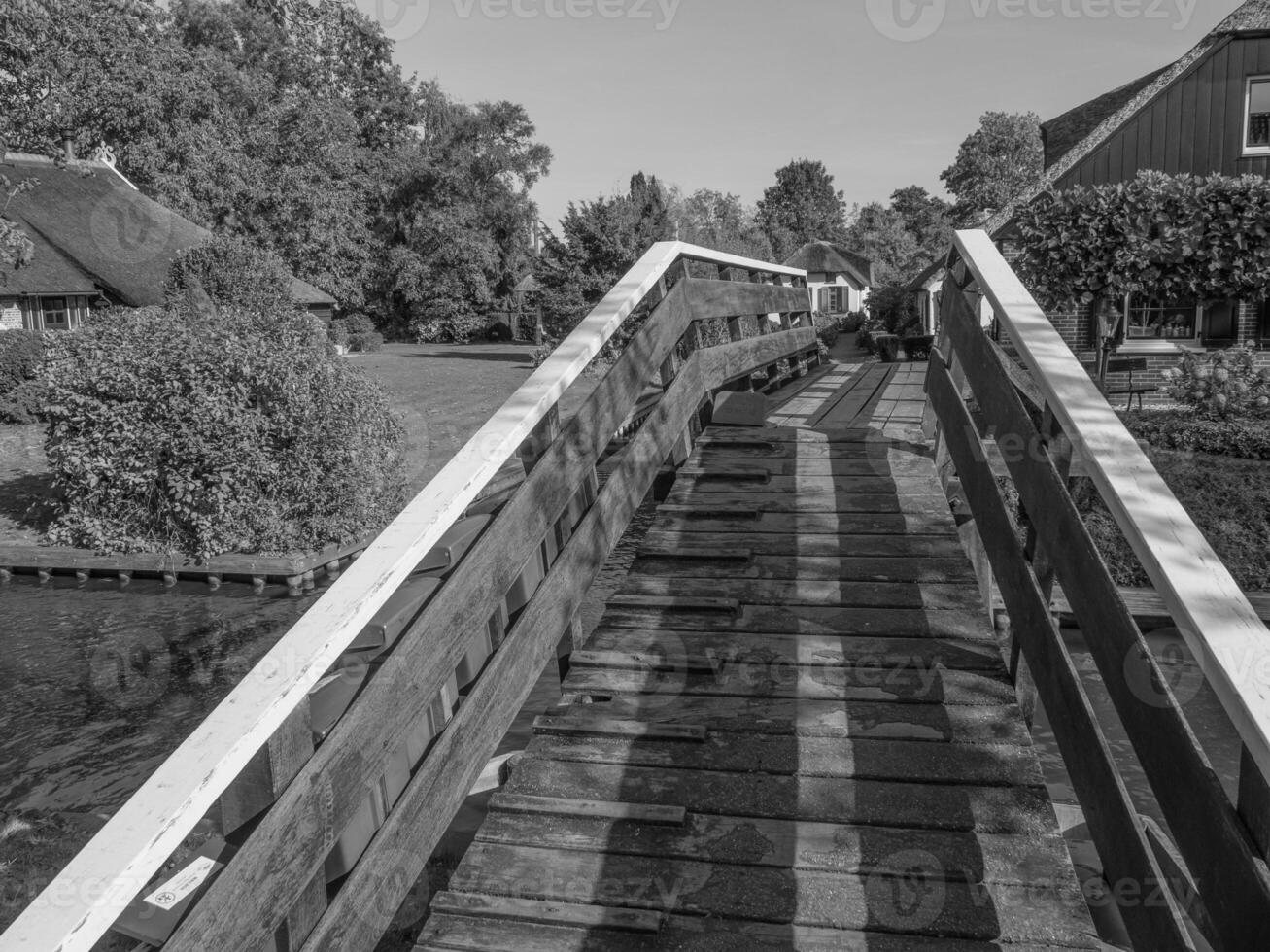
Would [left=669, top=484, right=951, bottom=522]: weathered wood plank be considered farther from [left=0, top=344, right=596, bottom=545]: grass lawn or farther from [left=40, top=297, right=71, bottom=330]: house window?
[left=40, top=297, right=71, bottom=330]: house window

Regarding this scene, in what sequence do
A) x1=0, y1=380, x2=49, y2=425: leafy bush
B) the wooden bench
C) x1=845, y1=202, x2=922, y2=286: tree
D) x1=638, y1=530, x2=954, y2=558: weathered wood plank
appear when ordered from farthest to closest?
x1=845, y1=202, x2=922, y2=286: tree, x1=0, y1=380, x2=49, y2=425: leafy bush, the wooden bench, x1=638, y1=530, x2=954, y2=558: weathered wood plank

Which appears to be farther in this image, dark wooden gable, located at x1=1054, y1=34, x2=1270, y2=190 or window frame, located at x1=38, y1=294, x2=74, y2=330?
window frame, located at x1=38, y1=294, x2=74, y2=330

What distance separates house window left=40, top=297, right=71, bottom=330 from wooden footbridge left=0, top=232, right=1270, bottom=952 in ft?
104

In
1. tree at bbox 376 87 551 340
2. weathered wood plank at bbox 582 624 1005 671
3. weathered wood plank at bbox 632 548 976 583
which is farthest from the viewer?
tree at bbox 376 87 551 340

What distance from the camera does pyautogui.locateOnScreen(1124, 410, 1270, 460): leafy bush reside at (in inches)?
506

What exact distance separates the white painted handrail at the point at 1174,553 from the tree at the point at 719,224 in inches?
675

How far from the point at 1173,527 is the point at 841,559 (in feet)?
8.08

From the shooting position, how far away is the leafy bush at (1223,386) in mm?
13766

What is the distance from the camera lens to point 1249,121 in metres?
18.5

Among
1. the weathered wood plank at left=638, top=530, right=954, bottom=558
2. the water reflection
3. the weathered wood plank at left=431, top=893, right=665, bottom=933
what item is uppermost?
the weathered wood plank at left=638, top=530, right=954, bottom=558

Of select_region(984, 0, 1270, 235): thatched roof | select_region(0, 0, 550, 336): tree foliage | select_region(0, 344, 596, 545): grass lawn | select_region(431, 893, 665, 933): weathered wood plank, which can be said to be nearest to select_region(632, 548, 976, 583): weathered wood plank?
select_region(431, 893, 665, 933): weathered wood plank

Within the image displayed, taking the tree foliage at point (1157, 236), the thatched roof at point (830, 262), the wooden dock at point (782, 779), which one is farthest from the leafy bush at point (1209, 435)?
the thatched roof at point (830, 262)

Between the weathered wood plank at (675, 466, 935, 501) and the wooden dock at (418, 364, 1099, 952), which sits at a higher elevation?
the weathered wood plank at (675, 466, 935, 501)

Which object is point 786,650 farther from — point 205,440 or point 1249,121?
point 1249,121
